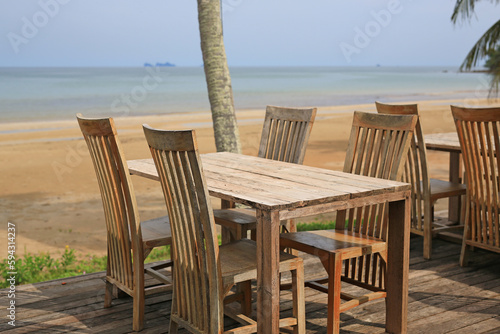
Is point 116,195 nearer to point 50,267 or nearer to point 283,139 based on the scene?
point 283,139

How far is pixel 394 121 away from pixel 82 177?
22.9 ft

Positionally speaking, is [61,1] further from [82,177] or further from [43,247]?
[82,177]

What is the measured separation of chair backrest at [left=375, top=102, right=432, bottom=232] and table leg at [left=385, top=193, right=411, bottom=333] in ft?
4.60

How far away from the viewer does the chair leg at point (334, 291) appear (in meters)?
2.76

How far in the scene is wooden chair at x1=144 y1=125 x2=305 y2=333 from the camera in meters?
2.29

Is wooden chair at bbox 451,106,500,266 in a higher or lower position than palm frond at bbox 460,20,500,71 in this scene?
lower

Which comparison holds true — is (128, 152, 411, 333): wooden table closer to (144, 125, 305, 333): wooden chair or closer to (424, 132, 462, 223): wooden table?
(144, 125, 305, 333): wooden chair

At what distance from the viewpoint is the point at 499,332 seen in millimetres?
2910

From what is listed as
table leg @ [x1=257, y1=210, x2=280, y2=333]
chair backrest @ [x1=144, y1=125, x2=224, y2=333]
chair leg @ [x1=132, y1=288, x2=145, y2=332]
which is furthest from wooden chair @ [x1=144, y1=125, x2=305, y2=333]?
chair leg @ [x1=132, y1=288, x2=145, y2=332]

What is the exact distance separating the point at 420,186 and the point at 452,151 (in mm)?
472

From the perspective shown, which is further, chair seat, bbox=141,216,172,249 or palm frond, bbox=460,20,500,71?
palm frond, bbox=460,20,500,71

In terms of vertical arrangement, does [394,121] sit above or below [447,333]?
above

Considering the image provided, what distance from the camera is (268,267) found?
2.38 m

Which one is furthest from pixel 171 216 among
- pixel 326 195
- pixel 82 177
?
pixel 82 177
